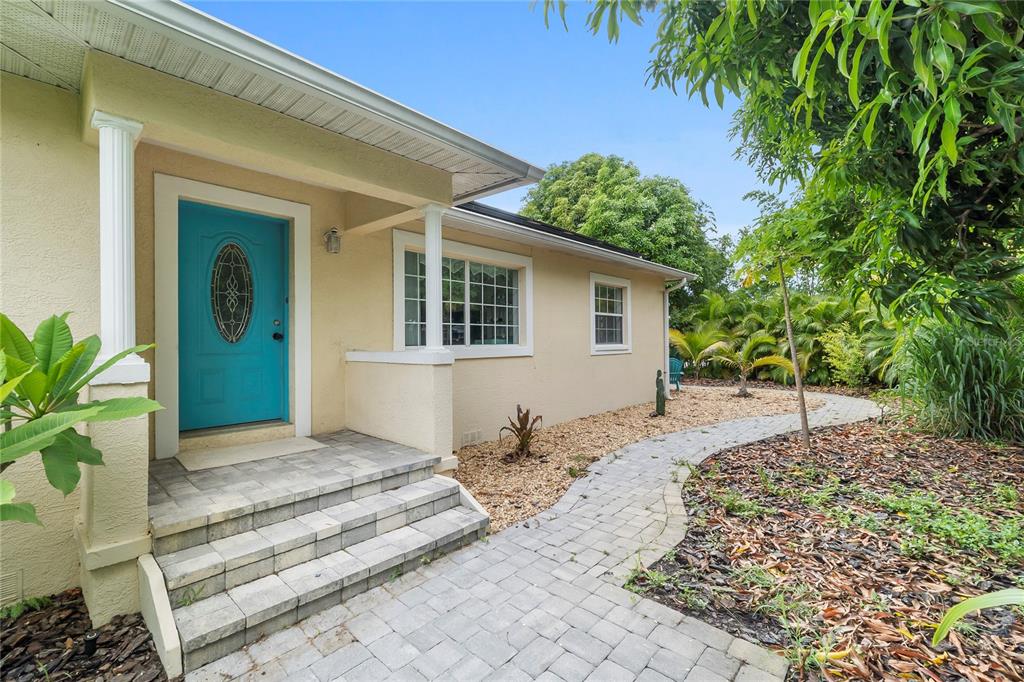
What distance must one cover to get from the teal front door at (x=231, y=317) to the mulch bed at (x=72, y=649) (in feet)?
5.70


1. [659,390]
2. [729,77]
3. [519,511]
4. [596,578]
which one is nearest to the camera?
[729,77]

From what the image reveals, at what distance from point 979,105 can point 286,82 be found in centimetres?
390

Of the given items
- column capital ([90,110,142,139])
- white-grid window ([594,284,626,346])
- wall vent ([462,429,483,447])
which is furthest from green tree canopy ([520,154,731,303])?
column capital ([90,110,142,139])

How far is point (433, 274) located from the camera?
4.36m

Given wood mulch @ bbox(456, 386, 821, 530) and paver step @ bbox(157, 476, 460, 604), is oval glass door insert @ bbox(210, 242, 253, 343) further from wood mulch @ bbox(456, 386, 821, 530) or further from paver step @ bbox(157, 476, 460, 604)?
wood mulch @ bbox(456, 386, 821, 530)

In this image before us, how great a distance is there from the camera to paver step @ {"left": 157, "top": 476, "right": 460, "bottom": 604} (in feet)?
8.24

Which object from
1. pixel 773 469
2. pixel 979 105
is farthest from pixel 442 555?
pixel 979 105

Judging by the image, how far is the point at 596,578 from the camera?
9.67 feet

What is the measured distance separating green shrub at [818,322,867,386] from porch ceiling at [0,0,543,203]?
11.5 meters

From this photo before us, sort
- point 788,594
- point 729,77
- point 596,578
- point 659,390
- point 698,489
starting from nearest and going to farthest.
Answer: point 729,77
point 788,594
point 596,578
point 698,489
point 659,390

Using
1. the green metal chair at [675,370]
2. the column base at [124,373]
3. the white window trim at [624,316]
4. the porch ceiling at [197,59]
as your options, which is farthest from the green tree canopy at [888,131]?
the green metal chair at [675,370]

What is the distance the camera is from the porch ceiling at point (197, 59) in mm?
2340

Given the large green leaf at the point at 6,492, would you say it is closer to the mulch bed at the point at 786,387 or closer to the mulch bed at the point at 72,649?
the mulch bed at the point at 72,649

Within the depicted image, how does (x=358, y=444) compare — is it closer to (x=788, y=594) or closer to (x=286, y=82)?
(x=286, y=82)
